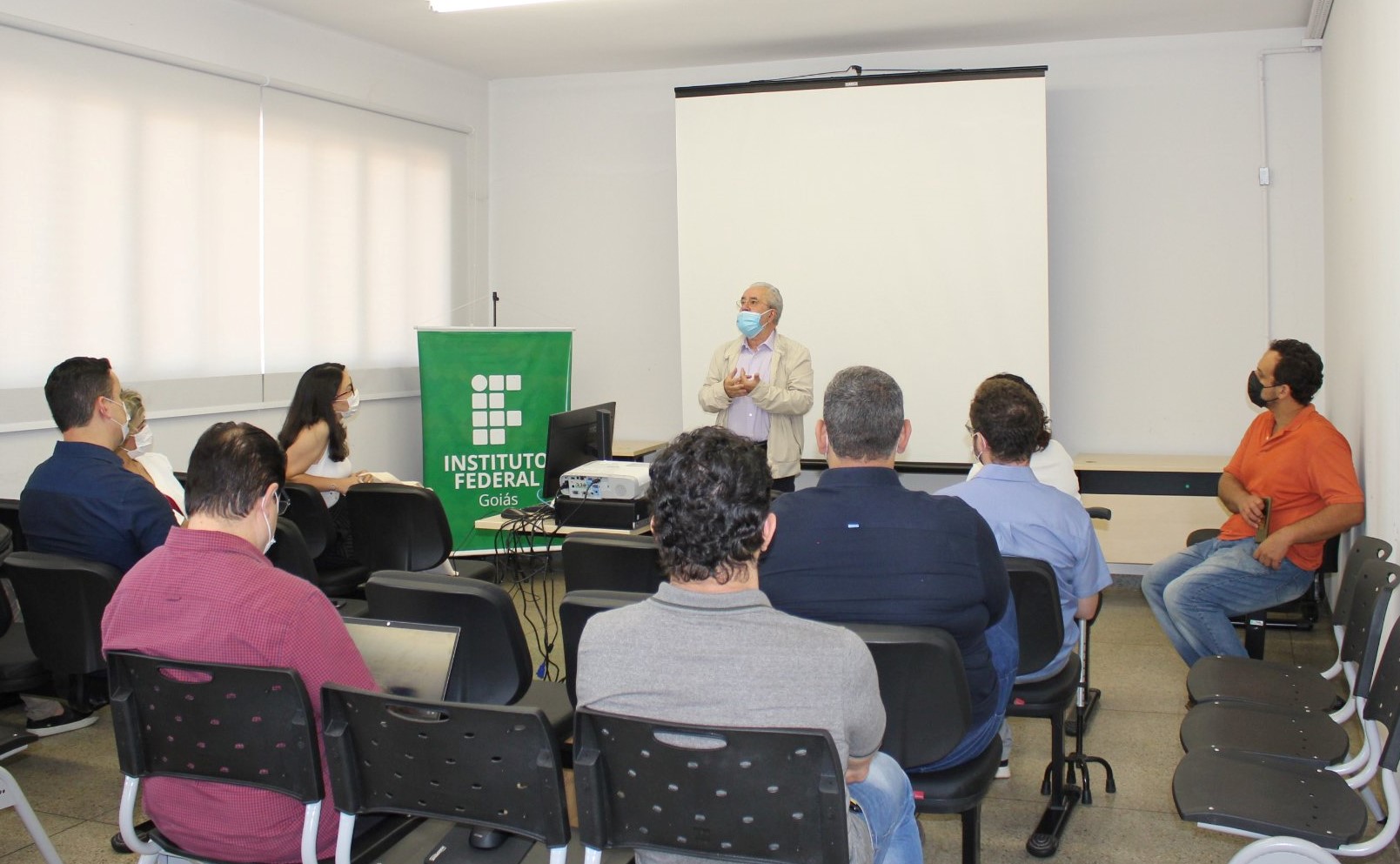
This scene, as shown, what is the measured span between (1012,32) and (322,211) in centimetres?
380

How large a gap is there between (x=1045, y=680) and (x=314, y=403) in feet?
10.2

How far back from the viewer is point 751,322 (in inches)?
199

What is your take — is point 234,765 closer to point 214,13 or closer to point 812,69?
point 214,13

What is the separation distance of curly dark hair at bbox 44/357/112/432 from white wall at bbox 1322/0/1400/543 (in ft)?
12.5

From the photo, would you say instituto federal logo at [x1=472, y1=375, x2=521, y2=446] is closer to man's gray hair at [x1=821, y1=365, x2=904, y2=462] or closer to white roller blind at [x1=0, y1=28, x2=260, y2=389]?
white roller blind at [x1=0, y1=28, x2=260, y2=389]

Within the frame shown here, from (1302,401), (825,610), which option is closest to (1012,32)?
(1302,401)

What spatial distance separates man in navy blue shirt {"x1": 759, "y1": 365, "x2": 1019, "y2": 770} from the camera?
213 cm

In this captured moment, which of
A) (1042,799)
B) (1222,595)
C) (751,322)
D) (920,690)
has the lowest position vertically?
(1042,799)

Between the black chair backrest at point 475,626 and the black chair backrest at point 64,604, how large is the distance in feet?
3.35

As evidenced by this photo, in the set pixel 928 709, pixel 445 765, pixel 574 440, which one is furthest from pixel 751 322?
pixel 445 765

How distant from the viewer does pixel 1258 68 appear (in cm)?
575

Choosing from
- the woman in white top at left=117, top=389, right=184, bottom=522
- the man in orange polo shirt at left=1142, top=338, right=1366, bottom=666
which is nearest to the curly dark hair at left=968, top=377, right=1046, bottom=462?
the man in orange polo shirt at left=1142, top=338, right=1366, bottom=666

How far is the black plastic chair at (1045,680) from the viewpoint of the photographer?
2.64 metres

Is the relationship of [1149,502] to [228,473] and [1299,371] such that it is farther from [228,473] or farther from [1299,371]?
[228,473]
